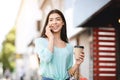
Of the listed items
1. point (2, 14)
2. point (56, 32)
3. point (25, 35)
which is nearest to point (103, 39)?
point (56, 32)

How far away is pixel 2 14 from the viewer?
50.0m

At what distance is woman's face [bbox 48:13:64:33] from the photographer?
13.1ft

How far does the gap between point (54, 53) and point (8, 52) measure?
188ft

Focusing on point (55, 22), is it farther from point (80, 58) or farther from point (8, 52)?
point (8, 52)

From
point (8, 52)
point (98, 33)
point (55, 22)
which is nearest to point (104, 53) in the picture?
point (98, 33)

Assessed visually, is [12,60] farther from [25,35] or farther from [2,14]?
[25,35]

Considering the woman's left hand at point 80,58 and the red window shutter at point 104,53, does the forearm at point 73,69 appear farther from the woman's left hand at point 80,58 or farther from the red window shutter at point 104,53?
the red window shutter at point 104,53

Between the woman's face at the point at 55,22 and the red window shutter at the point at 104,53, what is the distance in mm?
8491

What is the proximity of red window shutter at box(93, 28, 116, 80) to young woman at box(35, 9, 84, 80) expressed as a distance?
27.9 ft

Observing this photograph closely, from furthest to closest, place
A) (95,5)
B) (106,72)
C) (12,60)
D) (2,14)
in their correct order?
(12,60)
(2,14)
(106,72)
(95,5)

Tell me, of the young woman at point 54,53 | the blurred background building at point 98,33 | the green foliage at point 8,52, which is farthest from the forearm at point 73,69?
the green foliage at point 8,52

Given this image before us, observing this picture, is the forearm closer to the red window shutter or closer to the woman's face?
the woman's face

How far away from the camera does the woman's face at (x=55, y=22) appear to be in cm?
398

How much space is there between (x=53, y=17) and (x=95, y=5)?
6129mm
